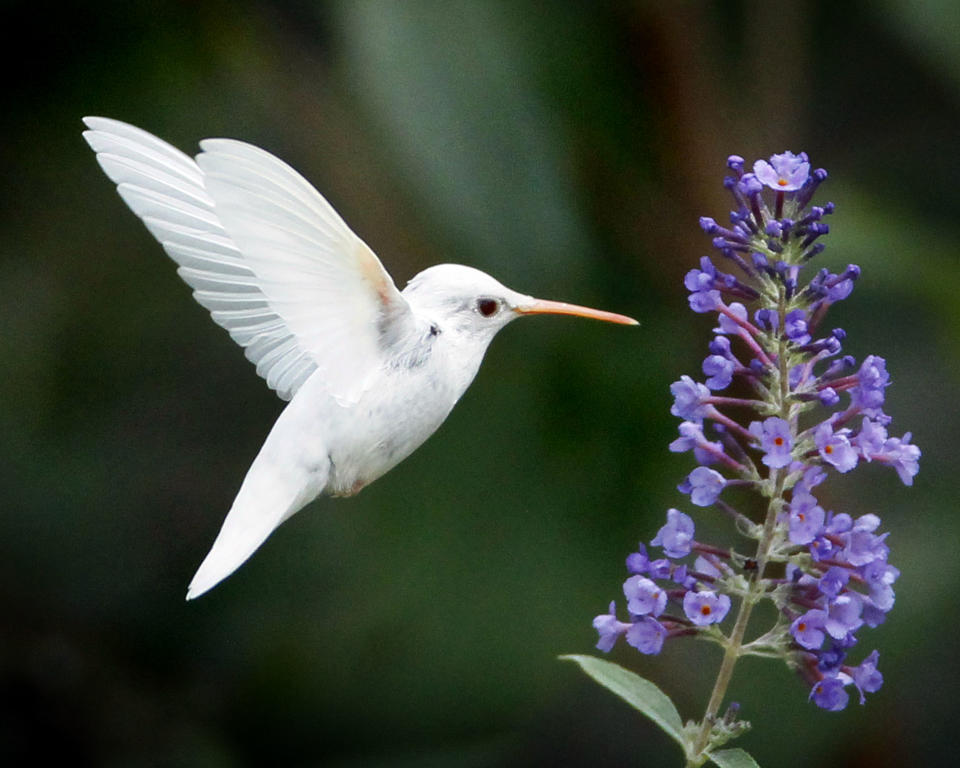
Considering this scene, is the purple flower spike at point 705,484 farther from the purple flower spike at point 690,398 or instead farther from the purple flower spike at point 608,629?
the purple flower spike at point 608,629

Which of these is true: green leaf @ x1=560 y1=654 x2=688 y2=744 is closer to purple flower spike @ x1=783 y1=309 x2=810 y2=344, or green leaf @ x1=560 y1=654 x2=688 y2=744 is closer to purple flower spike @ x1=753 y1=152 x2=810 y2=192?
purple flower spike @ x1=783 y1=309 x2=810 y2=344

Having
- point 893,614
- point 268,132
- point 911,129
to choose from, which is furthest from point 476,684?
point 911,129

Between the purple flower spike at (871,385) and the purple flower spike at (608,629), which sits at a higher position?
the purple flower spike at (871,385)

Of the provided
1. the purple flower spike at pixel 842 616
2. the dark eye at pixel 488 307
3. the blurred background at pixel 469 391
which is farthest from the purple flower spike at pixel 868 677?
the blurred background at pixel 469 391

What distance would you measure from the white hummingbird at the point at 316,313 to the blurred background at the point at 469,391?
99cm

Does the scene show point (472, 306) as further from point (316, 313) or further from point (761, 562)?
point (761, 562)

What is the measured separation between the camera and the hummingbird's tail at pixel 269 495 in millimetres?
1785

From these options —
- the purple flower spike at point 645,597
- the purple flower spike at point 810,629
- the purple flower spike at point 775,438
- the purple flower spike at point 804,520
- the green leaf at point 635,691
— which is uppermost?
the purple flower spike at point 775,438

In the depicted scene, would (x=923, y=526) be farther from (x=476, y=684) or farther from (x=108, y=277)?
(x=108, y=277)

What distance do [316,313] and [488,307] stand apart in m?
0.29

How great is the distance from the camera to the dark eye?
1864mm

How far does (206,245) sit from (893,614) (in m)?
1.79

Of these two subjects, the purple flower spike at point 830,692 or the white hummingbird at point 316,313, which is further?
the white hummingbird at point 316,313

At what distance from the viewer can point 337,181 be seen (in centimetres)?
318
